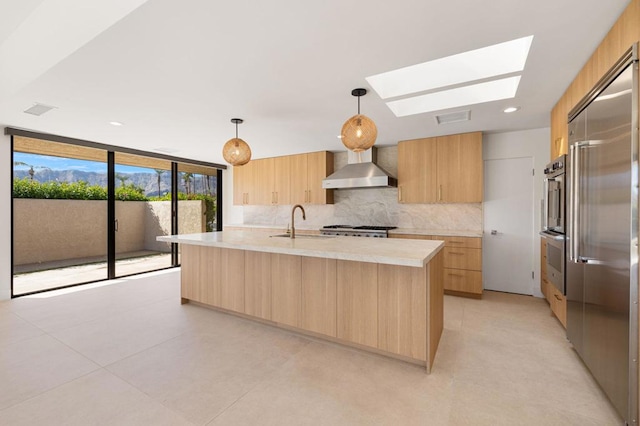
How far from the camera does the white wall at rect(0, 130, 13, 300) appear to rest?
12.7 feet

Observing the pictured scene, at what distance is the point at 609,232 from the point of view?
167cm

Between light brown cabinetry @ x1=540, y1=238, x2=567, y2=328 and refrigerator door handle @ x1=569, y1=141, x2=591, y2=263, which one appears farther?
light brown cabinetry @ x1=540, y1=238, x2=567, y2=328

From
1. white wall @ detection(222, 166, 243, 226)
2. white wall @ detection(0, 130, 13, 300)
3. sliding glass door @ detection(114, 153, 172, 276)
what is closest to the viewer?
white wall @ detection(0, 130, 13, 300)

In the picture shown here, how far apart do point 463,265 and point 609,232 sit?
240cm

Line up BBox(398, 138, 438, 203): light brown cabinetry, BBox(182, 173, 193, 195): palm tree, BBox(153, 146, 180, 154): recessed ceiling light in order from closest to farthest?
BBox(398, 138, 438, 203): light brown cabinetry < BBox(153, 146, 180, 154): recessed ceiling light < BBox(182, 173, 193, 195): palm tree

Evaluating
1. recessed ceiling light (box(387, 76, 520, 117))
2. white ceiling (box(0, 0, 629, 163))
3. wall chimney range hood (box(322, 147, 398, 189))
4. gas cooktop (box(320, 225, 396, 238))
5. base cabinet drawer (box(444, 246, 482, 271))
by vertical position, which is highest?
recessed ceiling light (box(387, 76, 520, 117))

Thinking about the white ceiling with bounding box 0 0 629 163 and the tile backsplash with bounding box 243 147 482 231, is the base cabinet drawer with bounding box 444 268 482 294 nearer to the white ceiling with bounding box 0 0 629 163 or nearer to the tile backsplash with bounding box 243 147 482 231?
the tile backsplash with bounding box 243 147 482 231

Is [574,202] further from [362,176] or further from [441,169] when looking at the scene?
[362,176]

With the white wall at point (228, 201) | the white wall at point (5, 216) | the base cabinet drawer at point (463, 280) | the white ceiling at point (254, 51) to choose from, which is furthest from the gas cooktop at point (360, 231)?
the white wall at point (5, 216)

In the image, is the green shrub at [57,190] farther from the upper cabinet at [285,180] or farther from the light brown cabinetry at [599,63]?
the light brown cabinetry at [599,63]

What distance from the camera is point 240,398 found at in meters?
1.83

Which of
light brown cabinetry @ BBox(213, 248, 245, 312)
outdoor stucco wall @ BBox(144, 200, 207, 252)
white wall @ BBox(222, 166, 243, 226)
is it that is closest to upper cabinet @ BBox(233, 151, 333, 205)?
white wall @ BBox(222, 166, 243, 226)

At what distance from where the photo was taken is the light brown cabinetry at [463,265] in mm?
3906

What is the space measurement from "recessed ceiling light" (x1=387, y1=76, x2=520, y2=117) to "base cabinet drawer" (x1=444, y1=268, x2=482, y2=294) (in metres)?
2.20
